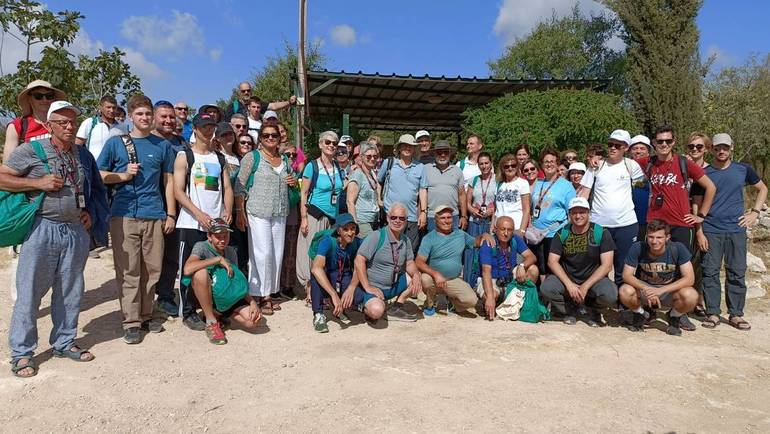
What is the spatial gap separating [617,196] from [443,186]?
6.05 ft

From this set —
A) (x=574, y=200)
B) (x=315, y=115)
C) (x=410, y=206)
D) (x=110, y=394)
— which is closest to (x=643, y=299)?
(x=574, y=200)

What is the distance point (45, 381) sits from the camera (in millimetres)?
3283

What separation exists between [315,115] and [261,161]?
1212 centimetres

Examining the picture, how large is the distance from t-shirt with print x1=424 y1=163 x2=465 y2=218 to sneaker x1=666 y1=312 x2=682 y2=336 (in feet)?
7.99

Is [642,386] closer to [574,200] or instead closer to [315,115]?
[574,200]

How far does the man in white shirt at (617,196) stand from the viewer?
16.1 ft

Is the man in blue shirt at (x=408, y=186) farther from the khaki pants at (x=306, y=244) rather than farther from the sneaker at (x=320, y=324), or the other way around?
the sneaker at (x=320, y=324)

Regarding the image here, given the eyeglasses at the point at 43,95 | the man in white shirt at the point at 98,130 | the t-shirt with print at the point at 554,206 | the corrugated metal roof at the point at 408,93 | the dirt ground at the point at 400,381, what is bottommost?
the dirt ground at the point at 400,381

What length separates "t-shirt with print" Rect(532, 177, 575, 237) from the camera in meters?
5.24

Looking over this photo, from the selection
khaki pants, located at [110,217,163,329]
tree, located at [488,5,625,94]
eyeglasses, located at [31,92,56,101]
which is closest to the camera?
eyeglasses, located at [31,92,56,101]

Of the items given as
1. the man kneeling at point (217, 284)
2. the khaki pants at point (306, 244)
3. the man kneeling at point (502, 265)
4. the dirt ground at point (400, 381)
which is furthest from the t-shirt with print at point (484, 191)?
the man kneeling at point (217, 284)

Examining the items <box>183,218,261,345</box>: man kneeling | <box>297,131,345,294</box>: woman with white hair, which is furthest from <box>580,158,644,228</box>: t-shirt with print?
<box>183,218,261,345</box>: man kneeling

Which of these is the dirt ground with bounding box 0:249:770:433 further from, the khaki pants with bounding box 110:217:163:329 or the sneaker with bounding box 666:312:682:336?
the khaki pants with bounding box 110:217:163:329

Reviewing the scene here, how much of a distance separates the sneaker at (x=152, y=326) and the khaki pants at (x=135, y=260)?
0.12 meters
